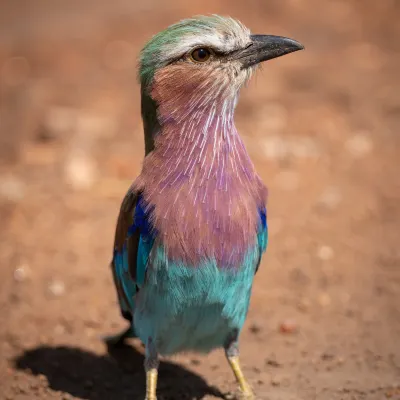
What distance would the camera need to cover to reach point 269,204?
8.13m

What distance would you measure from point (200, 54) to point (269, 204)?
3.64 m

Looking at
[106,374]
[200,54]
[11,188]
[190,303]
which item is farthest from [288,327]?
[11,188]

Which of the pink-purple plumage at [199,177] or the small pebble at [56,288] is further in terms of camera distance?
the small pebble at [56,288]

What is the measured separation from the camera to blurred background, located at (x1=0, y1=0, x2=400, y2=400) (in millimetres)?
5781

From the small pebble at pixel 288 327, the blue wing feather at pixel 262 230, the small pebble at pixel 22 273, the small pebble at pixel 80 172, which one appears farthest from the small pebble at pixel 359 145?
the blue wing feather at pixel 262 230

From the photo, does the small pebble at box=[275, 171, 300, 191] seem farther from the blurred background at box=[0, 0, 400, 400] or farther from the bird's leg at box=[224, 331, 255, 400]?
the bird's leg at box=[224, 331, 255, 400]

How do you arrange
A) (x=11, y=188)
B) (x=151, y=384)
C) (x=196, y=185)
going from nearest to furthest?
(x=196, y=185)
(x=151, y=384)
(x=11, y=188)

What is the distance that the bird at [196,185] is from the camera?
15.0ft

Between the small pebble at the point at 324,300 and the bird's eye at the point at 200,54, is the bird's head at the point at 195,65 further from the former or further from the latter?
the small pebble at the point at 324,300

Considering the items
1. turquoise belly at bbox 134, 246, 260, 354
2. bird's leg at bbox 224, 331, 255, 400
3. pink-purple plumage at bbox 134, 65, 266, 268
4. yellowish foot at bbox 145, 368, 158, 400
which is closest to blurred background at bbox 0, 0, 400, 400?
bird's leg at bbox 224, 331, 255, 400

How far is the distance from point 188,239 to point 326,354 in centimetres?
190

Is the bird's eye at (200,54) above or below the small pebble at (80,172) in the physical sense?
above

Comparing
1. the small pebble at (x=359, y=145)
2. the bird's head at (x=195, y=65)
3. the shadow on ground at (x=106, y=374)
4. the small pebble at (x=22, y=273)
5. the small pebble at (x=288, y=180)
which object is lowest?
the shadow on ground at (x=106, y=374)

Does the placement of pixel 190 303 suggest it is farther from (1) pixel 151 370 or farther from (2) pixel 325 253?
(2) pixel 325 253
